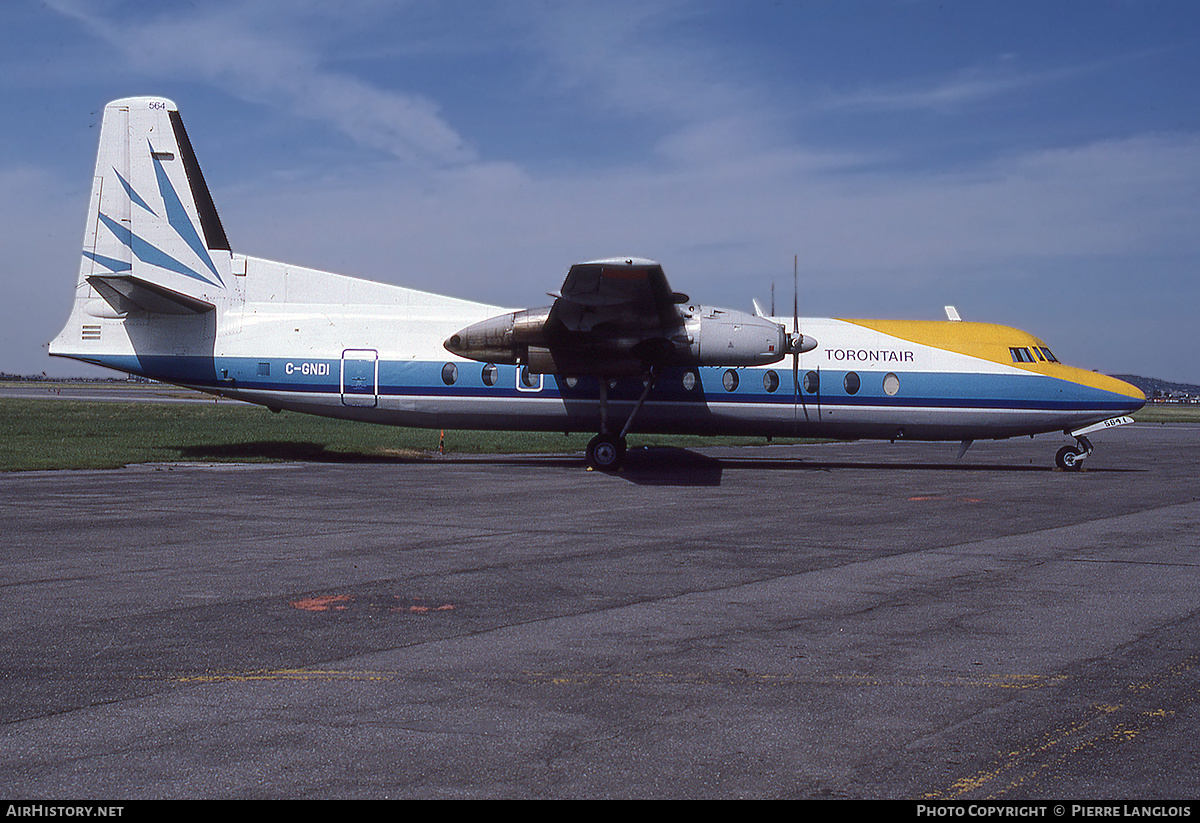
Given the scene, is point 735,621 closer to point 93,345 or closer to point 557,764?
point 557,764

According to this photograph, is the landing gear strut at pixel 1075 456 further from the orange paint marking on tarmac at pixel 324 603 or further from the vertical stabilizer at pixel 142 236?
the vertical stabilizer at pixel 142 236

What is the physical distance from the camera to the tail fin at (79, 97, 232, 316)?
24.9 m

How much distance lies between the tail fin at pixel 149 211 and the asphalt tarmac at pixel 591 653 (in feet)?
35.8

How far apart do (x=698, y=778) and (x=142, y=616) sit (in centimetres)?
561

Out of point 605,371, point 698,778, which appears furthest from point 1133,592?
point 605,371

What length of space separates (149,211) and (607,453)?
1393 centimetres

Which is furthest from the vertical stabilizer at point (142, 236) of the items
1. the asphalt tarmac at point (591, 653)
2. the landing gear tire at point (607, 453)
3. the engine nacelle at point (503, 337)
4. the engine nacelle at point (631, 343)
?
the landing gear tire at point (607, 453)

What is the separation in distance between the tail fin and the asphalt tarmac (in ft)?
35.8

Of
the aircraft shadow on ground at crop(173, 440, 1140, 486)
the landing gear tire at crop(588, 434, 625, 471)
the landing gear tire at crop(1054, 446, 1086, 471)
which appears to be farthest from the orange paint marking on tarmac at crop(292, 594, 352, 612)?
the landing gear tire at crop(1054, 446, 1086, 471)

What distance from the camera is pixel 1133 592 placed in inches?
A: 384

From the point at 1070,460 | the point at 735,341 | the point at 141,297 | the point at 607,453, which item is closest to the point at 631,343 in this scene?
the point at 735,341

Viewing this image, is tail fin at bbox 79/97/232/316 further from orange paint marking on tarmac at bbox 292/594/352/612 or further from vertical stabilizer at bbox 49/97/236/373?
orange paint marking on tarmac at bbox 292/594/352/612

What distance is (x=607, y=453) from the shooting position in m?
23.4

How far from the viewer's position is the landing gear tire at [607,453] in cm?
2338
